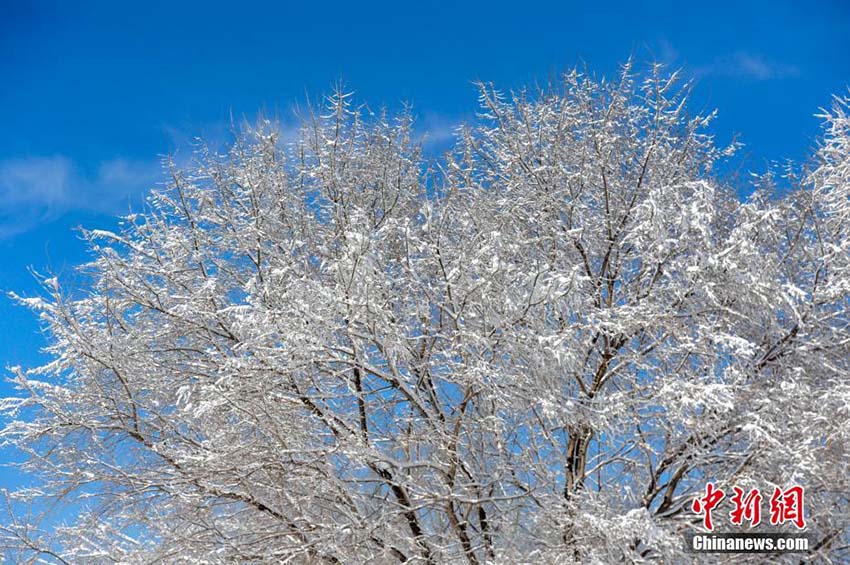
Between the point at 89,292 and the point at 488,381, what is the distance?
5.54 m

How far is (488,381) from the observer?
7.00 metres

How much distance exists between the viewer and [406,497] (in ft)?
25.8

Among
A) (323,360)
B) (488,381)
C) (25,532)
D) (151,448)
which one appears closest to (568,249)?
(488,381)

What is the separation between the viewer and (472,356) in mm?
7379

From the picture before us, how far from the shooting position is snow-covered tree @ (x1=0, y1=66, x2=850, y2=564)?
711 cm

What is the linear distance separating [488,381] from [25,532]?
5.72 meters

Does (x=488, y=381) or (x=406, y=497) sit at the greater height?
(x=488, y=381)

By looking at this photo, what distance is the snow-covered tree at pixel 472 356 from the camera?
7.11 metres

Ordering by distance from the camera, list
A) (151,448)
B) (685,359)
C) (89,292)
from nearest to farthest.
Answer: (685,359) → (151,448) → (89,292)

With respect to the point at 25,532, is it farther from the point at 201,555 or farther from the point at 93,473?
the point at 201,555

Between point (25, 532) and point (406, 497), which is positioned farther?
point (25, 532)

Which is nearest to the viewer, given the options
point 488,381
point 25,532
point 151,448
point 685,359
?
point 488,381

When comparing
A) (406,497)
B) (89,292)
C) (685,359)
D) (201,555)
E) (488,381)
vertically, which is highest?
(89,292)

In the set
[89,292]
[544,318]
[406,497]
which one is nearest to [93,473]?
[89,292]
